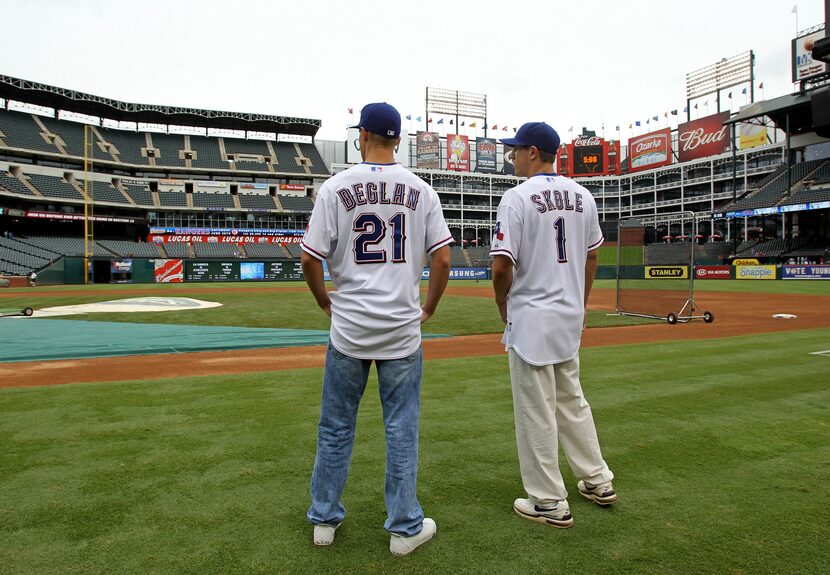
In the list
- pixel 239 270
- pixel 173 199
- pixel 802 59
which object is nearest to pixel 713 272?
pixel 802 59

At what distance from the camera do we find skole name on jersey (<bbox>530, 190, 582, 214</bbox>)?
10.2 ft

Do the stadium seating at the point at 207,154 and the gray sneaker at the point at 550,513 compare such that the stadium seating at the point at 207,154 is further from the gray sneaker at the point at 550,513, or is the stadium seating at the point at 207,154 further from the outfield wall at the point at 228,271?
the gray sneaker at the point at 550,513

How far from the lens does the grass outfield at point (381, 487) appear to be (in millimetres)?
2562

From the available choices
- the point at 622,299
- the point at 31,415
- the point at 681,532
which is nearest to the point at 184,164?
the point at 622,299

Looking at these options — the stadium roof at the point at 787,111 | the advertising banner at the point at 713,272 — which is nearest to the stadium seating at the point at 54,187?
the advertising banner at the point at 713,272

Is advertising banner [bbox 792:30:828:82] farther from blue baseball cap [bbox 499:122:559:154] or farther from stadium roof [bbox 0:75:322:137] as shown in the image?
blue baseball cap [bbox 499:122:559:154]

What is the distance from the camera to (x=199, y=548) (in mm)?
2648

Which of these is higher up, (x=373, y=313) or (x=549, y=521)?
(x=373, y=313)

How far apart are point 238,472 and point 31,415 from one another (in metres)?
2.79

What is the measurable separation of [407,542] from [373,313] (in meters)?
1.11

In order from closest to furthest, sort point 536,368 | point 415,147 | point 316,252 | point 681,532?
1. point 316,252
2. point 681,532
3. point 536,368
4. point 415,147

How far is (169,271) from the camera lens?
45.4 metres

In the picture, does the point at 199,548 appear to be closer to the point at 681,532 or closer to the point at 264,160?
the point at 681,532

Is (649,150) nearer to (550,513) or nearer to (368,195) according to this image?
(550,513)
